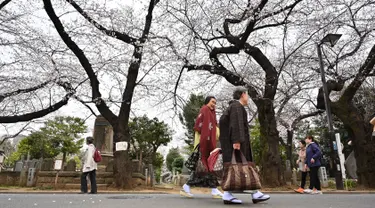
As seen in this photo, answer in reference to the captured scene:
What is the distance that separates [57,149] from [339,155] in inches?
1090

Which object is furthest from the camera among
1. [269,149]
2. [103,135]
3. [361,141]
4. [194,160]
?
[103,135]

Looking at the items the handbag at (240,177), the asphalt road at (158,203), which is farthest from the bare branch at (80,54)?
the handbag at (240,177)

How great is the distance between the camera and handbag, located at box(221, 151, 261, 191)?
403 cm

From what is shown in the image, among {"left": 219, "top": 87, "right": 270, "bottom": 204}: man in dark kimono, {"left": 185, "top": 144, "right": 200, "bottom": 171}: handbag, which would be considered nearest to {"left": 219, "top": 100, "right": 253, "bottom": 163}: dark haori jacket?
{"left": 219, "top": 87, "right": 270, "bottom": 204}: man in dark kimono

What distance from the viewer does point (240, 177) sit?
406 centimetres

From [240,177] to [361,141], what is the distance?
9189 millimetres

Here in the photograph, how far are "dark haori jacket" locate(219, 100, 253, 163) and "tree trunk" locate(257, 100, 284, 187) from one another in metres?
6.45

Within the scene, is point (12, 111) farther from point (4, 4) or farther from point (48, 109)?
point (4, 4)

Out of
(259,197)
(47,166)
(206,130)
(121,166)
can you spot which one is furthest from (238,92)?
(47,166)

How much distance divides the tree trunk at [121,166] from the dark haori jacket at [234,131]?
20.2 ft

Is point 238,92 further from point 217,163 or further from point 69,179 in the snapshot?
point 69,179

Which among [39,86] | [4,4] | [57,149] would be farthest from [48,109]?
[57,149]

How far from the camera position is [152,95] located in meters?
13.6

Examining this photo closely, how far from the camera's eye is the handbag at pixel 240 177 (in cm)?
403
